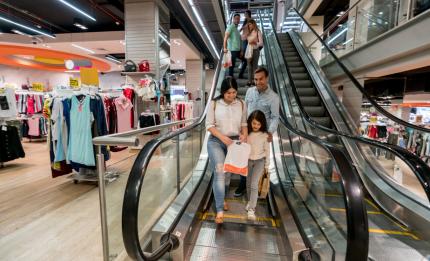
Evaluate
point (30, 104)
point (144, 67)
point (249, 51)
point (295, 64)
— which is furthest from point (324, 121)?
point (30, 104)

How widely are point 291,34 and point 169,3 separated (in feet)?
15.1

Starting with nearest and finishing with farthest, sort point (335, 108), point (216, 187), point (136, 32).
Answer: point (216, 187) < point (335, 108) < point (136, 32)

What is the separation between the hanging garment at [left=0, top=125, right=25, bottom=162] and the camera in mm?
5219

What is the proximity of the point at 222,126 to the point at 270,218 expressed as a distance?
4.37 ft

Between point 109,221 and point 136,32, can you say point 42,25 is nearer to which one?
point 136,32

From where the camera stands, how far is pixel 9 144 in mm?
5379

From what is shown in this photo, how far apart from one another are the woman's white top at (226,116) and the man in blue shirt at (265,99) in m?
0.40

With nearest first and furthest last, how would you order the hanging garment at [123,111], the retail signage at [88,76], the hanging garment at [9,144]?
the retail signage at [88,76] → the hanging garment at [123,111] → the hanging garment at [9,144]

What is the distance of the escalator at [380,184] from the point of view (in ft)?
7.77

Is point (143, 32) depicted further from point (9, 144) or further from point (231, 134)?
point (231, 134)

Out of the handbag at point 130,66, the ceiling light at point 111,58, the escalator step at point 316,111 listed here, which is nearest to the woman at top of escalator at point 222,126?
the escalator step at point 316,111

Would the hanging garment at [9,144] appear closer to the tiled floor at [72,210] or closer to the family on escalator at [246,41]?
the tiled floor at [72,210]

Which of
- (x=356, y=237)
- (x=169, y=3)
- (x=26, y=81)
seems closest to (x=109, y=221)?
(x=356, y=237)

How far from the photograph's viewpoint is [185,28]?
989 cm
